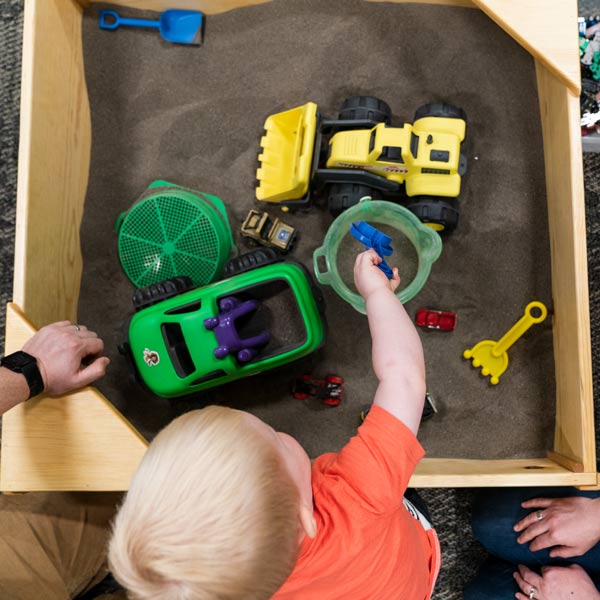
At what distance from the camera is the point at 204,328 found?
89 cm

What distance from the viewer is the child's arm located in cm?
68

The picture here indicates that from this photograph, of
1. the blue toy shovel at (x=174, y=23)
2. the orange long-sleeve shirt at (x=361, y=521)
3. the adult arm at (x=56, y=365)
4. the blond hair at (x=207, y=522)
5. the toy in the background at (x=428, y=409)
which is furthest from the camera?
the blue toy shovel at (x=174, y=23)

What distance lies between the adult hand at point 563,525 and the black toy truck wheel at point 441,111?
59cm

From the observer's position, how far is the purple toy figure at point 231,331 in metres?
0.87

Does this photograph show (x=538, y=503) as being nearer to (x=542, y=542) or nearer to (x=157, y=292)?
(x=542, y=542)

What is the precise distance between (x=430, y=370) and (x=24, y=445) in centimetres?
60

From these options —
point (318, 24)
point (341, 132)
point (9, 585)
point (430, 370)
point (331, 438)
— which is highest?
point (318, 24)

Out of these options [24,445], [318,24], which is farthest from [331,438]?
[318,24]

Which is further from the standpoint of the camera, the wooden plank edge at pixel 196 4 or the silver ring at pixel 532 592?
the wooden plank edge at pixel 196 4

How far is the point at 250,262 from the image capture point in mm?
935

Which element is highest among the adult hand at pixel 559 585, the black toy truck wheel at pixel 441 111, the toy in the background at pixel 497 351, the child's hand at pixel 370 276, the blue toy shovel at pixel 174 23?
the blue toy shovel at pixel 174 23

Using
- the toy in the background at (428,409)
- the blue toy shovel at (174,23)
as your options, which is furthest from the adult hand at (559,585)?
the blue toy shovel at (174,23)

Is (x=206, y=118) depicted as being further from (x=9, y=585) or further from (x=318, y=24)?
(x=9, y=585)

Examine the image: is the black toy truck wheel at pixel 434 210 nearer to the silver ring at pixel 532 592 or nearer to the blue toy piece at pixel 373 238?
the blue toy piece at pixel 373 238
